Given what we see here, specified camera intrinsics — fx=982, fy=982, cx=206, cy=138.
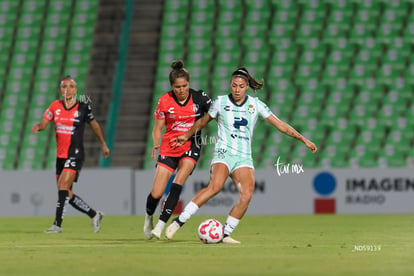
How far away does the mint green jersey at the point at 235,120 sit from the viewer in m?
10.7

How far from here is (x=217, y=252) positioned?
934 cm

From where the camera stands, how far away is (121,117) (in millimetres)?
23078

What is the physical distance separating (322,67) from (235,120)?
507 inches

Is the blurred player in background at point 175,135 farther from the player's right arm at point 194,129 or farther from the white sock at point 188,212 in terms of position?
the white sock at point 188,212

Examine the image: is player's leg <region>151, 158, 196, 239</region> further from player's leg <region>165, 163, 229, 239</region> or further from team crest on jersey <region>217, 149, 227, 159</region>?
team crest on jersey <region>217, 149, 227, 159</region>

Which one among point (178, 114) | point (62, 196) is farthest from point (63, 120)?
point (178, 114)

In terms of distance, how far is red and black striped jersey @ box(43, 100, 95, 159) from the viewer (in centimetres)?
1355

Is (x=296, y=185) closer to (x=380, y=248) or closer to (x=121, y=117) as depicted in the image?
(x=121, y=117)

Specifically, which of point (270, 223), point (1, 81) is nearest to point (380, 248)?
point (270, 223)

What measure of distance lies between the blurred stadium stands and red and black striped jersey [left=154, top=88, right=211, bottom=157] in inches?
409

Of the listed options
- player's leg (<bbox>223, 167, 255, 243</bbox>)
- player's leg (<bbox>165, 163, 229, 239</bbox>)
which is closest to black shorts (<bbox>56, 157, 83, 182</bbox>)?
player's leg (<bbox>165, 163, 229, 239</bbox>)

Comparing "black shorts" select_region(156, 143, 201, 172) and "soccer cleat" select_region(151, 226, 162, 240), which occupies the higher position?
"black shorts" select_region(156, 143, 201, 172)

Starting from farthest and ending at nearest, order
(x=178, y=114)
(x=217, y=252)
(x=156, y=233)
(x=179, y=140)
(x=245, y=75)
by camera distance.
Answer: (x=178, y=114) → (x=179, y=140) → (x=156, y=233) → (x=245, y=75) → (x=217, y=252)

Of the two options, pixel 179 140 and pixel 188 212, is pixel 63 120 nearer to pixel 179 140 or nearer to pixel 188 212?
pixel 179 140
